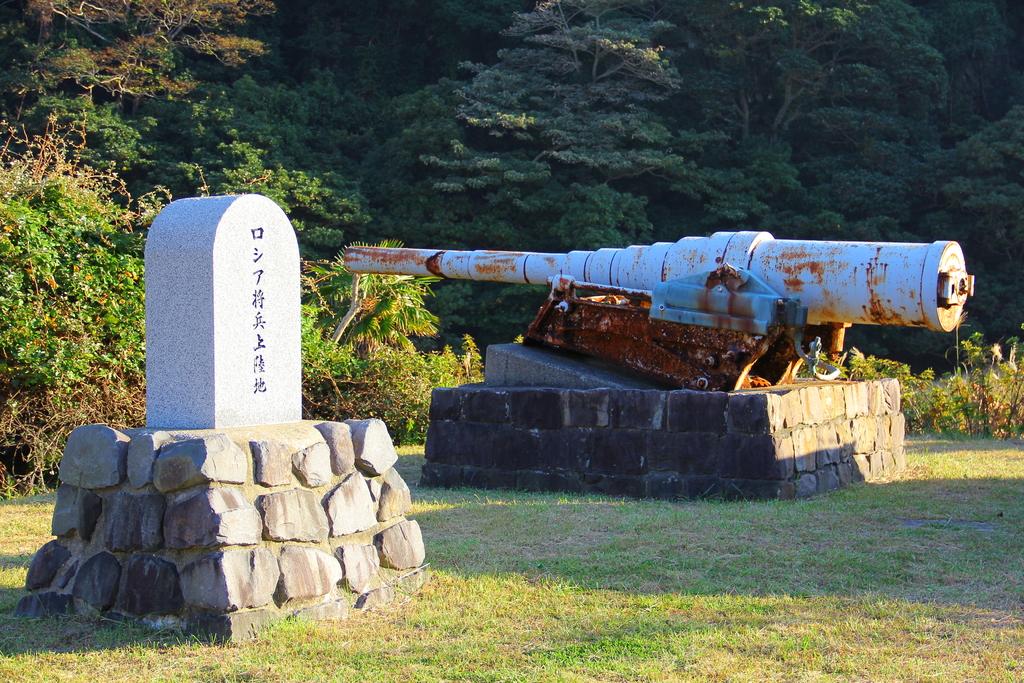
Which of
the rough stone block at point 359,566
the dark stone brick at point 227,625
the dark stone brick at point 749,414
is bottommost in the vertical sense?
the dark stone brick at point 227,625

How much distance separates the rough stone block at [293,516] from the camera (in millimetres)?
4125

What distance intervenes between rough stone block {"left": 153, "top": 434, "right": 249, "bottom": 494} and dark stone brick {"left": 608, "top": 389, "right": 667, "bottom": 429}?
3311 millimetres

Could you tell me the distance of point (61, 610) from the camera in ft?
13.8

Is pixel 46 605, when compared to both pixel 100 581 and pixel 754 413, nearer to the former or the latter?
pixel 100 581

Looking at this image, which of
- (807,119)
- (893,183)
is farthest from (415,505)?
Result: (807,119)

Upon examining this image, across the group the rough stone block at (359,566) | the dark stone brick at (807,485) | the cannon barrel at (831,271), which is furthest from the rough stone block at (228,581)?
the cannon barrel at (831,271)

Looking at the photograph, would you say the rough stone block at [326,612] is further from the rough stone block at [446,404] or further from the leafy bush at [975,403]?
the leafy bush at [975,403]

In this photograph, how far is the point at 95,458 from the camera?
164 inches

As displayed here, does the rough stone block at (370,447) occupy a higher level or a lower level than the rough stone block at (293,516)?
higher

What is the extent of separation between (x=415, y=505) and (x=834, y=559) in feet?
8.24

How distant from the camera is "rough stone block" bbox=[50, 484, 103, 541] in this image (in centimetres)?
421

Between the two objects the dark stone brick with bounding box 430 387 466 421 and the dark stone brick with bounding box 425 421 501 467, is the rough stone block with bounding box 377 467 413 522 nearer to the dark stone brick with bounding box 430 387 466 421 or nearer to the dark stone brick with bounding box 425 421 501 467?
the dark stone brick with bounding box 425 421 501 467

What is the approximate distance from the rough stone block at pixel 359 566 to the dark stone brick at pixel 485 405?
2.90 metres

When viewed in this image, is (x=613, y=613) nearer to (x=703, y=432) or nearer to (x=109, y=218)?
(x=703, y=432)
